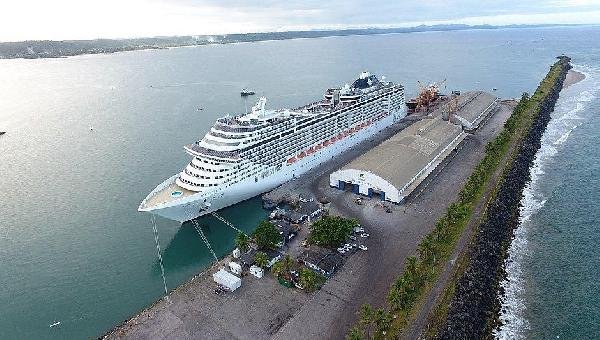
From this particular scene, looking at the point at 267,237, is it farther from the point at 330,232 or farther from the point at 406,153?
the point at 406,153

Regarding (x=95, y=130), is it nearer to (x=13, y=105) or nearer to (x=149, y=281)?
(x=13, y=105)

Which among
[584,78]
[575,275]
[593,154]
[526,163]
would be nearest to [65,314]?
[575,275]

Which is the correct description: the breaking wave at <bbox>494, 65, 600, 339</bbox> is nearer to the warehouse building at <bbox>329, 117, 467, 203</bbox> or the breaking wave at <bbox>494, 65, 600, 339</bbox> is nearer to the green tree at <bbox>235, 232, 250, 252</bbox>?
the warehouse building at <bbox>329, 117, 467, 203</bbox>

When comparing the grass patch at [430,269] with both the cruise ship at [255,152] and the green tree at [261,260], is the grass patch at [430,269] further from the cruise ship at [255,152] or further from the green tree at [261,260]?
the cruise ship at [255,152]

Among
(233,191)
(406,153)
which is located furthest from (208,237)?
(406,153)

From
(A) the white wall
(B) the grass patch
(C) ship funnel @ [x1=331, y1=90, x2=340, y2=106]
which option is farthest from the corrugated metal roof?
(C) ship funnel @ [x1=331, y1=90, x2=340, y2=106]
